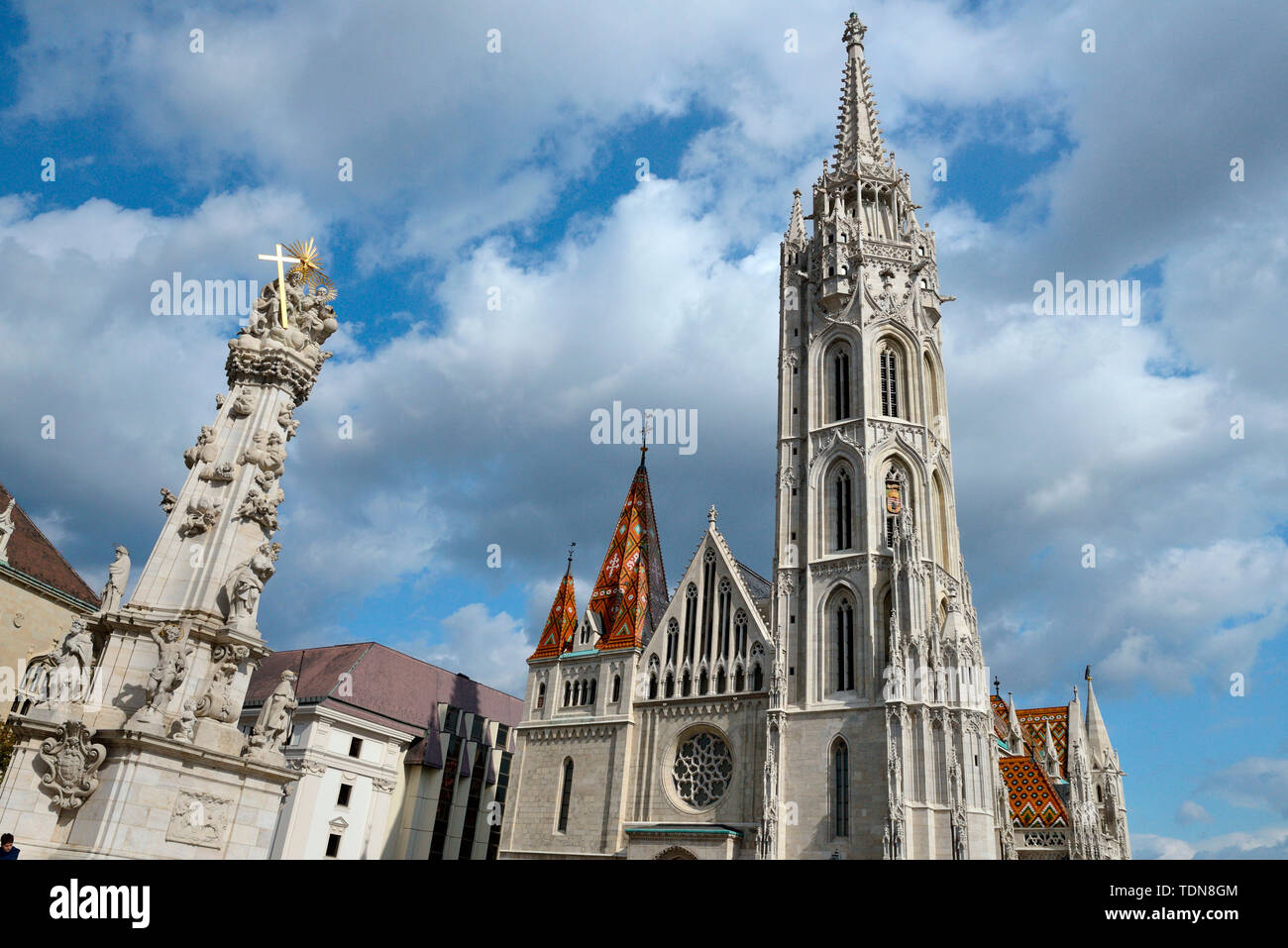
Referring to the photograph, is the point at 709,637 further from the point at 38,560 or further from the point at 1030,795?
the point at 38,560

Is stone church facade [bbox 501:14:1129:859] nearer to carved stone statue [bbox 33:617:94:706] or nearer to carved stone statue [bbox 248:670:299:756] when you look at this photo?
carved stone statue [bbox 248:670:299:756]

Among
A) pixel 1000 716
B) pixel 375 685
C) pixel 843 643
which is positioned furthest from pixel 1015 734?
pixel 375 685

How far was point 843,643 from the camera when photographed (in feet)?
113

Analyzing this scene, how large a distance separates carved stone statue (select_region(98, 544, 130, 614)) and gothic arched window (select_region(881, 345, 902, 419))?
3139 cm

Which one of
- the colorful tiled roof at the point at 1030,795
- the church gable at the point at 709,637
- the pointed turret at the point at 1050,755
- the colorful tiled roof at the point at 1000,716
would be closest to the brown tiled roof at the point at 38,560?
the church gable at the point at 709,637

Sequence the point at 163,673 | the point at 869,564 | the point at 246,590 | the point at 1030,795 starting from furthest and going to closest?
the point at 1030,795 → the point at 869,564 → the point at 246,590 → the point at 163,673

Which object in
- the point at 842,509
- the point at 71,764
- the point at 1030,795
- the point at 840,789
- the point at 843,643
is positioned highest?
the point at 842,509

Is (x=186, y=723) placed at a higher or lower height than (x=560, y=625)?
lower

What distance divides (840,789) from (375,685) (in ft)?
80.3

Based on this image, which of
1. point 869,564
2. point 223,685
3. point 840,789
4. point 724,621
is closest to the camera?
point 223,685

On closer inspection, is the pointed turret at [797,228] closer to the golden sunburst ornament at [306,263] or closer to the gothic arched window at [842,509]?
the gothic arched window at [842,509]
